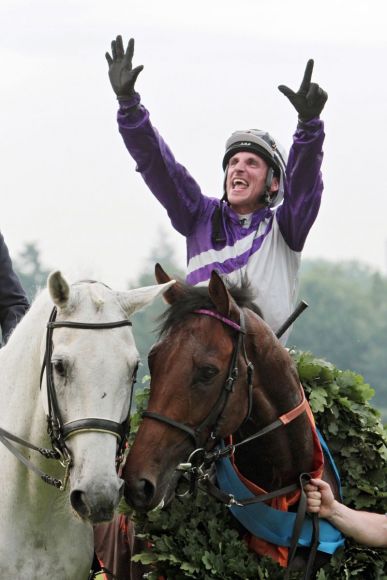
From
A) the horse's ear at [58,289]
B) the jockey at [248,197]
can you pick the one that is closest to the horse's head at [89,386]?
the horse's ear at [58,289]

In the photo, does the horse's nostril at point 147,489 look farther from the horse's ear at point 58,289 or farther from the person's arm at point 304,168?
the person's arm at point 304,168

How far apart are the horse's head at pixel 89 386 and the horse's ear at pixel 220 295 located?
1.79 feet

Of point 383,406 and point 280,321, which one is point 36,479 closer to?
point 280,321

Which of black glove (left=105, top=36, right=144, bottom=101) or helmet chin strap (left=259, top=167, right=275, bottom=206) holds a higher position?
black glove (left=105, top=36, right=144, bottom=101)

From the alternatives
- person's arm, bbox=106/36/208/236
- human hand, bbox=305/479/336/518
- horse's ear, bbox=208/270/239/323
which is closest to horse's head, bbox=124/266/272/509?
horse's ear, bbox=208/270/239/323

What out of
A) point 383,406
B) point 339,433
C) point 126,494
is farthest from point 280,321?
point 383,406

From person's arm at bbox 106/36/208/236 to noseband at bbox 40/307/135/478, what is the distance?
5.50ft

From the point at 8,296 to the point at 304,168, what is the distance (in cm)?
220

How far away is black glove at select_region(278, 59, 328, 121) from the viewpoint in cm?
664

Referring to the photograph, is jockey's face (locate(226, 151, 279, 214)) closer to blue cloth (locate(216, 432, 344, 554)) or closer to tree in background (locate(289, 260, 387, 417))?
blue cloth (locate(216, 432, 344, 554))

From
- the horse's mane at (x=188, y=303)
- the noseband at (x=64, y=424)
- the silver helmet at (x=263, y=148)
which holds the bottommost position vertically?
the noseband at (x=64, y=424)

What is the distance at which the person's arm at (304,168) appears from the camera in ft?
21.9

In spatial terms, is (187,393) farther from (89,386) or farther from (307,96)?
(307,96)

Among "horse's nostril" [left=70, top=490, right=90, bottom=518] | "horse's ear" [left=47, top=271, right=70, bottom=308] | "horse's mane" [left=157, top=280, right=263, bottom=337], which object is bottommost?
"horse's nostril" [left=70, top=490, right=90, bottom=518]
